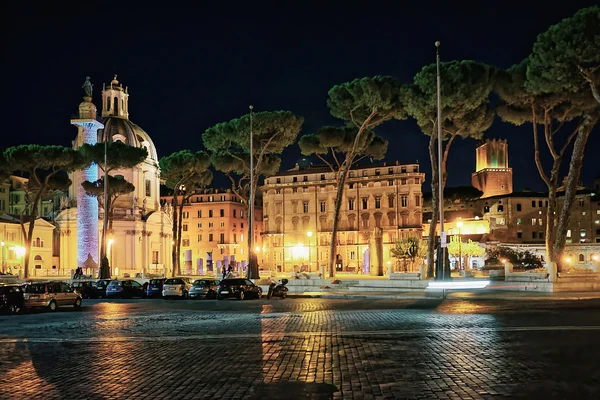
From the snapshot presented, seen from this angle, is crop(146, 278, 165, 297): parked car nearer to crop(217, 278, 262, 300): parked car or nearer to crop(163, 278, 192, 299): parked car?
crop(163, 278, 192, 299): parked car

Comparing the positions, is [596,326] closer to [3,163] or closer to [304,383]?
[304,383]

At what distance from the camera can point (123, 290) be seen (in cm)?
3941

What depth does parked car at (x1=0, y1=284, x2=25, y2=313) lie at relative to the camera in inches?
1057

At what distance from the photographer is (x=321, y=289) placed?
40.1m

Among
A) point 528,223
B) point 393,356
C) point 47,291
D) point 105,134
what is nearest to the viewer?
point 393,356

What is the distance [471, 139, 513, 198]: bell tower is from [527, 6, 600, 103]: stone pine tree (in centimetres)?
10786

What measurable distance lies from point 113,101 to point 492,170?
275ft

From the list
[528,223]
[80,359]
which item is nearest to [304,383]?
[80,359]

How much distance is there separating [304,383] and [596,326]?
9631 mm

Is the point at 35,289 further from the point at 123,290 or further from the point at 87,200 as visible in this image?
the point at 87,200

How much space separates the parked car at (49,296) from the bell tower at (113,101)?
64.1 meters

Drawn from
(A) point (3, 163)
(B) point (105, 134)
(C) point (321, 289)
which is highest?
(B) point (105, 134)

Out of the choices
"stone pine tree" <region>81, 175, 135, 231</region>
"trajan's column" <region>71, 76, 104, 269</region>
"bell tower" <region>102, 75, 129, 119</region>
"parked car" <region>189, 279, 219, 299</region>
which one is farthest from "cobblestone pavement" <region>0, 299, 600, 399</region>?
"bell tower" <region>102, 75, 129, 119</region>

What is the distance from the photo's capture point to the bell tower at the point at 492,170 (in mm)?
139500
